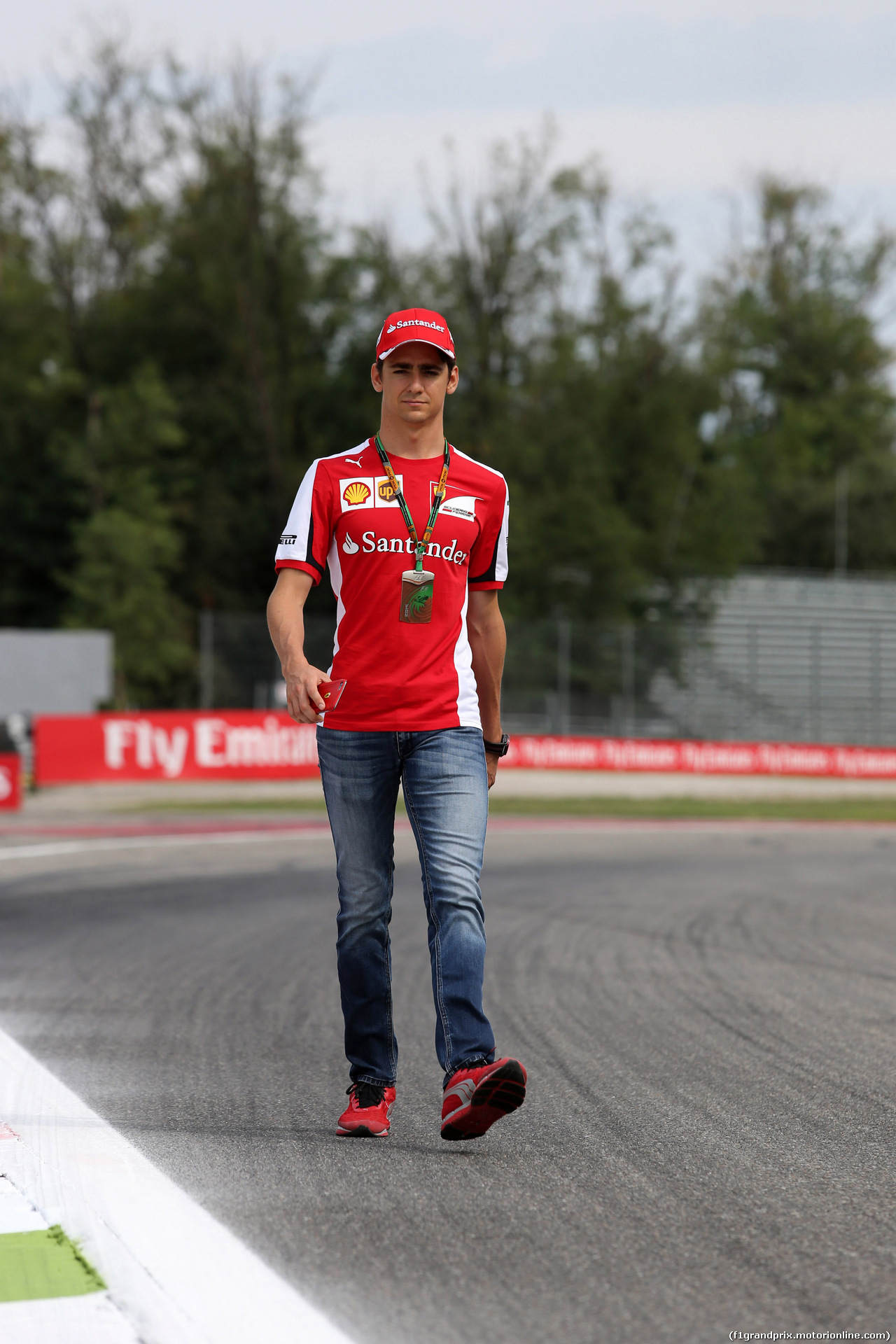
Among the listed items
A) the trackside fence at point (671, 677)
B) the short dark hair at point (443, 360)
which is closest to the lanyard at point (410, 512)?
the short dark hair at point (443, 360)

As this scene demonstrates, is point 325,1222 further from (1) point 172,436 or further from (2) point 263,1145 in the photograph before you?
(1) point 172,436

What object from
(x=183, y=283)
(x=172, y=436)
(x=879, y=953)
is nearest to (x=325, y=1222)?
(x=879, y=953)

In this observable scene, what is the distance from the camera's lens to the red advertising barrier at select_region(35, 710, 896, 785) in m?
23.0

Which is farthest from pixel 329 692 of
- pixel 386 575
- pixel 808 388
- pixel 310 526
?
pixel 808 388

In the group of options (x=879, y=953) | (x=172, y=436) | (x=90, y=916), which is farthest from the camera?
(x=172, y=436)

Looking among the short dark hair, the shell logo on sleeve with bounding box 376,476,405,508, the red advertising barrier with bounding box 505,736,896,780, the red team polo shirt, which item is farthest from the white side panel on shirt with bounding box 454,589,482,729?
the red advertising barrier with bounding box 505,736,896,780

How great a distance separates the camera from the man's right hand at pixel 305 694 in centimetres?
396

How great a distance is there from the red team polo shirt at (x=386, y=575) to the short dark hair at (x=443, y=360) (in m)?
0.23

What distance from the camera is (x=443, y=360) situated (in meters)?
4.32

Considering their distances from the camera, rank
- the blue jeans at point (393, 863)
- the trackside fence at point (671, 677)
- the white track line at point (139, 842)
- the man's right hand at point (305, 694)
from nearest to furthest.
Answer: the man's right hand at point (305, 694) → the blue jeans at point (393, 863) → the white track line at point (139, 842) → the trackside fence at point (671, 677)

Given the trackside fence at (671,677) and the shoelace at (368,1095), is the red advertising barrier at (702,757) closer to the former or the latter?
the trackside fence at (671,677)

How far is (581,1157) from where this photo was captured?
402 centimetres

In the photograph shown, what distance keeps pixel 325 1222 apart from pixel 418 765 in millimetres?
1242

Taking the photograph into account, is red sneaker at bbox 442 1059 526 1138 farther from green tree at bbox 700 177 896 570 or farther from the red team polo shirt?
green tree at bbox 700 177 896 570
